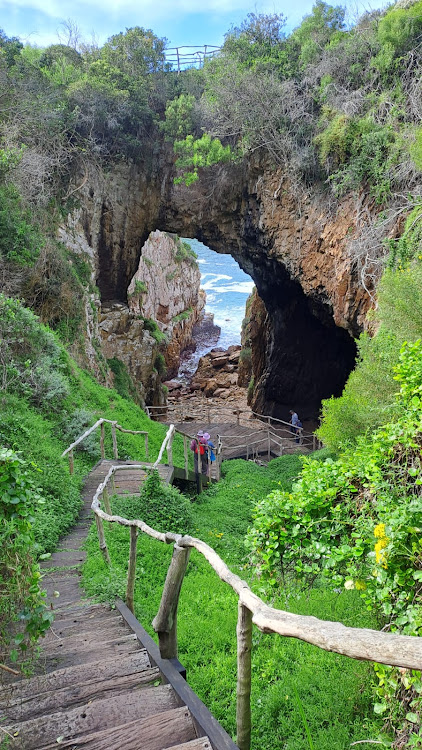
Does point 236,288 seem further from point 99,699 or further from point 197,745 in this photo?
point 197,745

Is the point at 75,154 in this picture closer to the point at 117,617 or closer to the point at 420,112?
the point at 420,112

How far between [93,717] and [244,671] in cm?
91

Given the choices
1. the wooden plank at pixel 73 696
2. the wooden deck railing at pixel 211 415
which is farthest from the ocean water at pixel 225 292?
the wooden plank at pixel 73 696

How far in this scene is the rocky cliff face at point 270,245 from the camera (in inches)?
554

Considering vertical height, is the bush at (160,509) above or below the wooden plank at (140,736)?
below

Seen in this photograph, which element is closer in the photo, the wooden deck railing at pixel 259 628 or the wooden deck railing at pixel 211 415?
the wooden deck railing at pixel 259 628

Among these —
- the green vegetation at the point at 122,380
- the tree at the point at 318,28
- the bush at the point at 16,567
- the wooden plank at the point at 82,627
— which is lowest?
the green vegetation at the point at 122,380

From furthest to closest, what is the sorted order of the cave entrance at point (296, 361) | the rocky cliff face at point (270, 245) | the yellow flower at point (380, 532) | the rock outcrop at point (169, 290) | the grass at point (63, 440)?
the rock outcrop at point (169, 290)
the cave entrance at point (296, 361)
the rocky cliff face at point (270, 245)
the grass at point (63, 440)
the yellow flower at point (380, 532)

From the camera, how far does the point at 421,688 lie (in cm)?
218

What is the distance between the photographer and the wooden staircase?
84.5 inches

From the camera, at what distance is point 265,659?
347 cm

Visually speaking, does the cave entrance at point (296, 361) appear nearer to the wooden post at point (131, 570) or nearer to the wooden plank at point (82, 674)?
the wooden post at point (131, 570)

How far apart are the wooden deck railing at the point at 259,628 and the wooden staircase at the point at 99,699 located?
0.50 ft

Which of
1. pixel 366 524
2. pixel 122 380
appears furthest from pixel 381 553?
pixel 122 380
